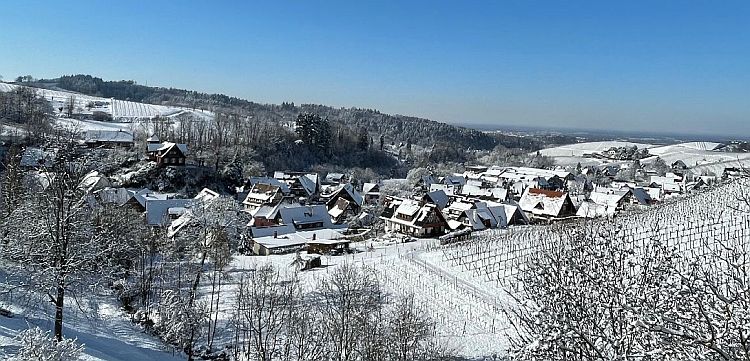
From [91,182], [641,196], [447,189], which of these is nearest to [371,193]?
[447,189]

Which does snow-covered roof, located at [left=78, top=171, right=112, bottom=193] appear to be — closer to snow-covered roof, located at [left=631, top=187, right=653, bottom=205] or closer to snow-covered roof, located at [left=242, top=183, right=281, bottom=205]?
snow-covered roof, located at [left=242, top=183, right=281, bottom=205]

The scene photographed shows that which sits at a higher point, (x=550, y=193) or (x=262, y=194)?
(x=550, y=193)

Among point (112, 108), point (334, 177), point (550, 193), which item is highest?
point (112, 108)

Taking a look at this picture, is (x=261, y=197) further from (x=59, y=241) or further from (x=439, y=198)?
(x=59, y=241)

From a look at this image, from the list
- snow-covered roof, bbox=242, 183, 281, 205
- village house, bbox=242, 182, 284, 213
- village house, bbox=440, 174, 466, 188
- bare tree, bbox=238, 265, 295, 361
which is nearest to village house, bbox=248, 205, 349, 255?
village house, bbox=242, 182, 284, 213

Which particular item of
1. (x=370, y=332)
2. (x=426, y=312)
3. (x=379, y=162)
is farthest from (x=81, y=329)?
(x=379, y=162)

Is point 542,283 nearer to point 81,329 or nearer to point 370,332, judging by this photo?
point 370,332
